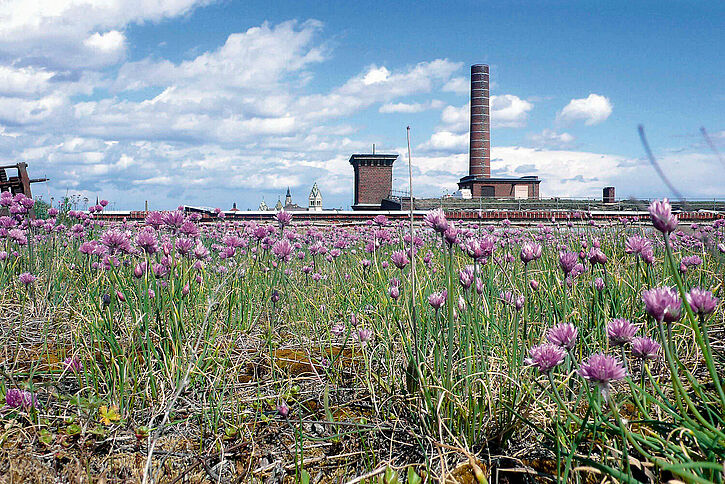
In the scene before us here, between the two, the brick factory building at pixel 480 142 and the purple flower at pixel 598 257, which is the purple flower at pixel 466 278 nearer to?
the purple flower at pixel 598 257

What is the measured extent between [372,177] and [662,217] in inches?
1834

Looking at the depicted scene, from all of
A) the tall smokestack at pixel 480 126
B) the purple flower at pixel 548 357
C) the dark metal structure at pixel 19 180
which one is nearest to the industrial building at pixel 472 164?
the tall smokestack at pixel 480 126

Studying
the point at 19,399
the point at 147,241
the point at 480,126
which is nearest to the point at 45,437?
the point at 19,399

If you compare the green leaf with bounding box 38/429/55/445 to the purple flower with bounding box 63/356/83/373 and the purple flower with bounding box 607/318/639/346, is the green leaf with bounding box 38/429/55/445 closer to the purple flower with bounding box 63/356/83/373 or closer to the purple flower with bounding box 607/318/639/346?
the purple flower with bounding box 63/356/83/373

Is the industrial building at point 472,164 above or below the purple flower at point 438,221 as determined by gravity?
above

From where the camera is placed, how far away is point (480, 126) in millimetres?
46594

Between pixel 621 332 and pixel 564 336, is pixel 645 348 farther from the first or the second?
pixel 564 336

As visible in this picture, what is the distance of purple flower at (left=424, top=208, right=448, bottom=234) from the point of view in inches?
67.1

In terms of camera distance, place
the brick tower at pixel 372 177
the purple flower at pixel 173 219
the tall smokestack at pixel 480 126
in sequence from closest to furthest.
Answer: the purple flower at pixel 173 219 < the tall smokestack at pixel 480 126 < the brick tower at pixel 372 177

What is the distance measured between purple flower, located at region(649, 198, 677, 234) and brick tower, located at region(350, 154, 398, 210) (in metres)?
45.6

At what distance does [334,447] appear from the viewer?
1.87m

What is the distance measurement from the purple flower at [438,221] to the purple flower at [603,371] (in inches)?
24.8

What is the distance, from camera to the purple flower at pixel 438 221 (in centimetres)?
170

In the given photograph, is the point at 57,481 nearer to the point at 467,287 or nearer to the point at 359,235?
the point at 467,287
